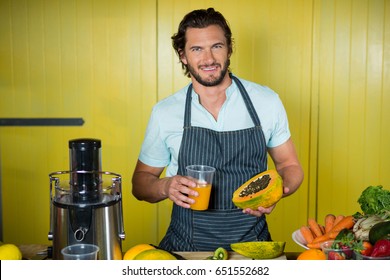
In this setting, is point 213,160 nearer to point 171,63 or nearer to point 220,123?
point 220,123

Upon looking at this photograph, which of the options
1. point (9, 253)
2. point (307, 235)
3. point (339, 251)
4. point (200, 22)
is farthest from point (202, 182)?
point (200, 22)

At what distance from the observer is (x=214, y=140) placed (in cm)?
204

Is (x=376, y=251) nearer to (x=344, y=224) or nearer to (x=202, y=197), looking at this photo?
(x=344, y=224)

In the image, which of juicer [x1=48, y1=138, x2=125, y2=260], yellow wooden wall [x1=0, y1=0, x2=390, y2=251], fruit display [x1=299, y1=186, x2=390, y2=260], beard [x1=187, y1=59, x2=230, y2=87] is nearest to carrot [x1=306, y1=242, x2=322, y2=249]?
fruit display [x1=299, y1=186, x2=390, y2=260]

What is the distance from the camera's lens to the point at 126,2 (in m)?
3.10

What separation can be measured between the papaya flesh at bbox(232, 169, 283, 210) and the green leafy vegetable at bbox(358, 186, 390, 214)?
27cm

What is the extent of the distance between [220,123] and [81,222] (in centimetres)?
77

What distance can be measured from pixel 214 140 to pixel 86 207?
68cm

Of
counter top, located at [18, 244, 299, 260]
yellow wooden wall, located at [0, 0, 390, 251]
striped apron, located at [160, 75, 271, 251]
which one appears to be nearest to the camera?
counter top, located at [18, 244, 299, 260]

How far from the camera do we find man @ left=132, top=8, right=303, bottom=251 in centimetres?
199

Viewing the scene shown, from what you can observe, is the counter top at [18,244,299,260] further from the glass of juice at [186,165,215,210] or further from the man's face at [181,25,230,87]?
the man's face at [181,25,230,87]

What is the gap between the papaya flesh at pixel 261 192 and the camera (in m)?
1.67
